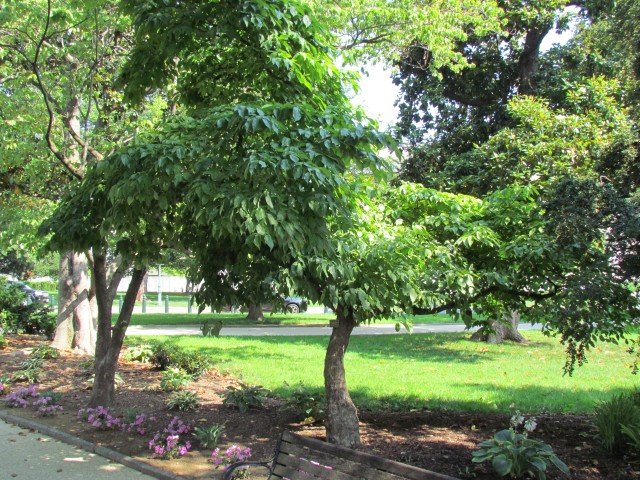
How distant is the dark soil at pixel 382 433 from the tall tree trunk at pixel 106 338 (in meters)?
0.39

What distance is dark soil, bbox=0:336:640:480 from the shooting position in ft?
17.5

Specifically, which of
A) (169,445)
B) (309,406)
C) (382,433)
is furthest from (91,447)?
(382,433)

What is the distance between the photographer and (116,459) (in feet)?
19.7

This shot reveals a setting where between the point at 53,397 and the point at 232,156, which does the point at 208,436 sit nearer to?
the point at 232,156

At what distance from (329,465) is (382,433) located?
294 cm

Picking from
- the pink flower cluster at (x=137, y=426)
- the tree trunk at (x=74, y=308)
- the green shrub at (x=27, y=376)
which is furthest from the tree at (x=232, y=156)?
the tree trunk at (x=74, y=308)

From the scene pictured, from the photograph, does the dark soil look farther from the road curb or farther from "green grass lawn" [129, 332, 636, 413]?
"green grass lawn" [129, 332, 636, 413]

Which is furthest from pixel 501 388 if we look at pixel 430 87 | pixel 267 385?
pixel 430 87

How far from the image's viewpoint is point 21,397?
8.52 metres

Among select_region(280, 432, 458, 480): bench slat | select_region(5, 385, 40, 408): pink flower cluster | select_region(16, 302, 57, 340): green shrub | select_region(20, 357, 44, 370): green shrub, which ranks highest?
select_region(16, 302, 57, 340): green shrub

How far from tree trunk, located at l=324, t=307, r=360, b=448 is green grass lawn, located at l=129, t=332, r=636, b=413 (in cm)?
242

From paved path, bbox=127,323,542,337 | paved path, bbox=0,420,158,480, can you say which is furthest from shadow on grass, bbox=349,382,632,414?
paved path, bbox=127,323,542,337

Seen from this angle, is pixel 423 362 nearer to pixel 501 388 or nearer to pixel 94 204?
pixel 501 388

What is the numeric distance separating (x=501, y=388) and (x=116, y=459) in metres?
6.22
